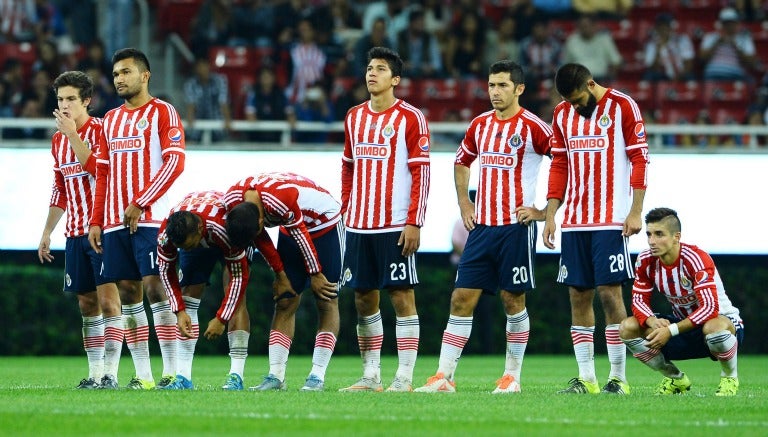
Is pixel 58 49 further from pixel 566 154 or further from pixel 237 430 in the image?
pixel 237 430

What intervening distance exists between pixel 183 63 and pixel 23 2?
278cm

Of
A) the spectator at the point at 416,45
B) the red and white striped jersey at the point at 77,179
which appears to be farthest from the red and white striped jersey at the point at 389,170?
the spectator at the point at 416,45

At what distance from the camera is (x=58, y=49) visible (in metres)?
21.4

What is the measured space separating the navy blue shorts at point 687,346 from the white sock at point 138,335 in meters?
4.08

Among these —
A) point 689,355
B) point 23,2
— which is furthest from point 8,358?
point 689,355

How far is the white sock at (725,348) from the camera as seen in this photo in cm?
1031

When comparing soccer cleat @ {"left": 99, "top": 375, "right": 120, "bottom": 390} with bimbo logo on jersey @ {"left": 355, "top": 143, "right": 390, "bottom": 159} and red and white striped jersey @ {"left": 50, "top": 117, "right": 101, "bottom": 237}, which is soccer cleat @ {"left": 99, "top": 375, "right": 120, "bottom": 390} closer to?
red and white striped jersey @ {"left": 50, "top": 117, "right": 101, "bottom": 237}

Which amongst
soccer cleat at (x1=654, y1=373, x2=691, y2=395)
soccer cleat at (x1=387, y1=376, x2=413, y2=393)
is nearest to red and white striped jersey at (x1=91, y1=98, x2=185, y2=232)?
soccer cleat at (x1=387, y1=376, x2=413, y2=393)

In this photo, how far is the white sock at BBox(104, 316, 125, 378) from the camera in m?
10.9

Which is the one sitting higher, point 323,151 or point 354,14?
point 354,14

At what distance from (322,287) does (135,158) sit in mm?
1896

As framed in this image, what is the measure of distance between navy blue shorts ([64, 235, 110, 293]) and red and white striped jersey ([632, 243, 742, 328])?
14.4 feet

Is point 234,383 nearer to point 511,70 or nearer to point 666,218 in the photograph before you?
point 511,70

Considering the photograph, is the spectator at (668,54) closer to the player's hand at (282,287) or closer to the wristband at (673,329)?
the wristband at (673,329)
